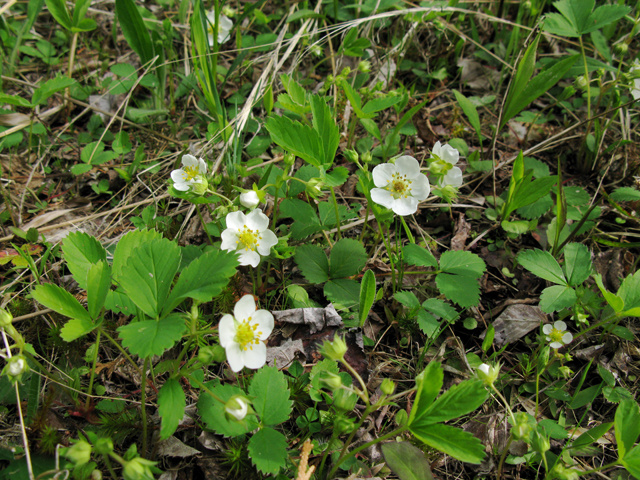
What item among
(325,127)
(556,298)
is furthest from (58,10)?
(556,298)

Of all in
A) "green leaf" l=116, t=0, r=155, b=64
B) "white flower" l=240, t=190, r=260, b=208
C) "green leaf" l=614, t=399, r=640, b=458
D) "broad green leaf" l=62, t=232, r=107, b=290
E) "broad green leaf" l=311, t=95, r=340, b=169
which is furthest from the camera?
"green leaf" l=116, t=0, r=155, b=64

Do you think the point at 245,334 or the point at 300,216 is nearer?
the point at 245,334

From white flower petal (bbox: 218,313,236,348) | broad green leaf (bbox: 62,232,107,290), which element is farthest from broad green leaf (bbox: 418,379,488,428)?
broad green leaf (bbox: 62,232,107,290)

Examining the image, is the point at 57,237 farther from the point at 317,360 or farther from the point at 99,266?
the point at 317,360

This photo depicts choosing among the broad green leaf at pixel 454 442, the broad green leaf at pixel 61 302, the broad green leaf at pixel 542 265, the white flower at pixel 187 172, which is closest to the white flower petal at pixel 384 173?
the broad green leaf at pixel 542 265

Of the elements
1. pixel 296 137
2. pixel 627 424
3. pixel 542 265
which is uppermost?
pixel 296 137

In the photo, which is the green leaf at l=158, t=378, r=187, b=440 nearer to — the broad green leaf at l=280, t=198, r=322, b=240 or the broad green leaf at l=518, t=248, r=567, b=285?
the broad green leaf at l=280, t=198, r=322, b=240

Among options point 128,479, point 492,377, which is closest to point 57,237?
point 128,479

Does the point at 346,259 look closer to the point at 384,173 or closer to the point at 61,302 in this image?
the point at 384,173
